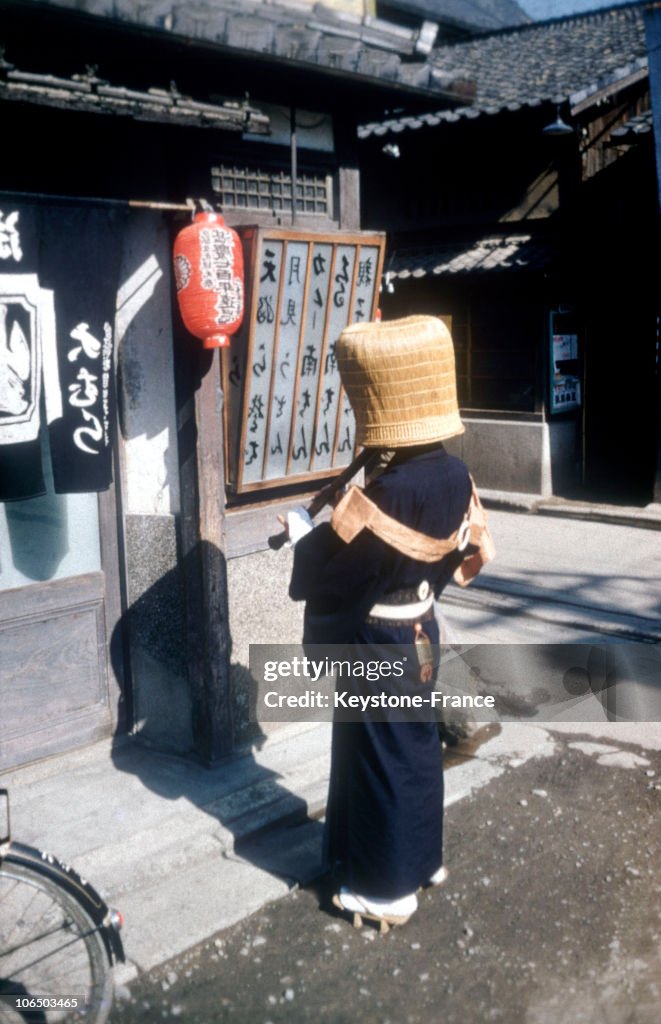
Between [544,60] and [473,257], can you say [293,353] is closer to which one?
[473,257]

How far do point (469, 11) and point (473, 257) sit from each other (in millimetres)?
24143

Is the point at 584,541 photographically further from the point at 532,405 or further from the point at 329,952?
the point at 329,952

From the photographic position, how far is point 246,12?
5.13 m

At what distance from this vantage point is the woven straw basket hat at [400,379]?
4.18m

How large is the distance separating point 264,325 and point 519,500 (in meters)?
10.5

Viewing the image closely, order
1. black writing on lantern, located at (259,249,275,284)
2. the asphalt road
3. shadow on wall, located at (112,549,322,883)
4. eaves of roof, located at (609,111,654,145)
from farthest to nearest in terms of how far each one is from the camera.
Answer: eaves of roof, located at (609,111,654,145) → black writing on lantern, located at (259,249,275,284) → shadow on wall, located at (112,549,322,883) → the asphalt road

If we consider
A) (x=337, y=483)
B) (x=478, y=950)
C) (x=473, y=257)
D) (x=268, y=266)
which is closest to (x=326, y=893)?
(x=478, y=950)

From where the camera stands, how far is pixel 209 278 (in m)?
5.15

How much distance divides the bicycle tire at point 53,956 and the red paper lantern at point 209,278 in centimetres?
297

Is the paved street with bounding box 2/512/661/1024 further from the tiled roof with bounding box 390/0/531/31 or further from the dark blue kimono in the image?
the tiled roof with bounding box 390/0/531/31

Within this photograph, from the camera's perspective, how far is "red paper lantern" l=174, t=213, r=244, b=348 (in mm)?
5152

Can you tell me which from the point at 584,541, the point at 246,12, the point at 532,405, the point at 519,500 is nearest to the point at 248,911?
the point at 246,12

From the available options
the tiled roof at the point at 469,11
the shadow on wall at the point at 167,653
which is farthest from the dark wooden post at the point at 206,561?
the tiled roof at the point at 469,11

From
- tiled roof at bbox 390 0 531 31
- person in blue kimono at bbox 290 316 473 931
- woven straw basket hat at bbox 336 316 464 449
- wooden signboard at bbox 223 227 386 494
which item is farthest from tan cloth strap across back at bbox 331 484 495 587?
tiled roof at bbox 390 0 531 31
